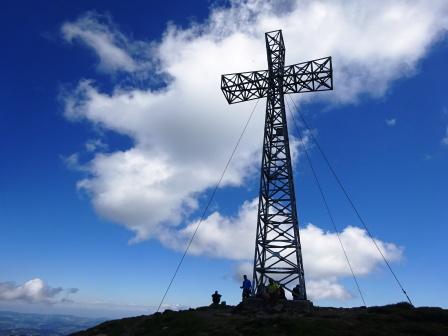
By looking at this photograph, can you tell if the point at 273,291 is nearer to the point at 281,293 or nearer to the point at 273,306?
the point at 281,293

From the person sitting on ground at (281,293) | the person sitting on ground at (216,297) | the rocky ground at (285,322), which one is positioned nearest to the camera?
the rocky ground at (285,322)

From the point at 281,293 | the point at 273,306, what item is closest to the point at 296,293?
the point at 281,293

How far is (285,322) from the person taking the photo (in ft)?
54.5

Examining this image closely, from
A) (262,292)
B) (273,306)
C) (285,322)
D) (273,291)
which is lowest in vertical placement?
(285,322)

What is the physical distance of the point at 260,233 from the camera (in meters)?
23.9

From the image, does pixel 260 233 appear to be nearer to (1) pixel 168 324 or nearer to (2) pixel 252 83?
(1) pixel 168 324

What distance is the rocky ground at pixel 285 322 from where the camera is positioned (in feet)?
50.5

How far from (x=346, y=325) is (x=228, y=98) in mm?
18490

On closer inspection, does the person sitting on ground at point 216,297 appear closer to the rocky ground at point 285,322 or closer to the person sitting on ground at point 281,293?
the rocky ground at point 285,322

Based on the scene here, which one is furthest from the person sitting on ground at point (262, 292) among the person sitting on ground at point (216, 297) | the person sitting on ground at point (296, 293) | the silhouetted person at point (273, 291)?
the person sitting on ground at point (216, 297)

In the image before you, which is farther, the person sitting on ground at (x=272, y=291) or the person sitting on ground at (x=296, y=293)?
the person sitting on ground at (x=296, y=293)

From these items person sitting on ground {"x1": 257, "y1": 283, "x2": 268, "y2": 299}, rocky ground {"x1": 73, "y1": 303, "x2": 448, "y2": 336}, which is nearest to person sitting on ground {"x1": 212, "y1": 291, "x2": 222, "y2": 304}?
rocky ground {"x1": 73, "y1": 303, "x2": 448, "y2": 336}

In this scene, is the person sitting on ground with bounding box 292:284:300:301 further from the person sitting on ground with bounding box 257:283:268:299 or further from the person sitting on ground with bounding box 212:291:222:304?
the person sitting on ground with bounding box 212:291:222:304

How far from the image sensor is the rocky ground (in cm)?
1540
